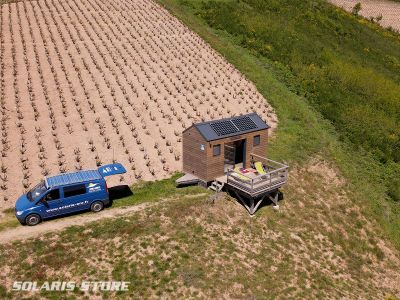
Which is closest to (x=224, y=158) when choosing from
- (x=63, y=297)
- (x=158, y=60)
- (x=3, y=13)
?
(x=63, y=297)

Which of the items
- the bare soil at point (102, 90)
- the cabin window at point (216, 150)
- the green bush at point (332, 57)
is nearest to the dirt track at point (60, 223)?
the bare soil at point (102, 90)

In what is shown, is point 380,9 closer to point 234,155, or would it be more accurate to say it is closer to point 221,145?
point 234,155

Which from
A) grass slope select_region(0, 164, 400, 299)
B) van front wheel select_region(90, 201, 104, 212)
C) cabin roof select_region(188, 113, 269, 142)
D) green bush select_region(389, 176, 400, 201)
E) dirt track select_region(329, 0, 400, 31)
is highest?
dirt track select_region(329, 0, 400, 31)

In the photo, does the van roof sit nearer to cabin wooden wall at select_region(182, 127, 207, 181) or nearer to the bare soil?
the bare soil

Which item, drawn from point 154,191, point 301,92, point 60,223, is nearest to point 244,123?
point 154,191

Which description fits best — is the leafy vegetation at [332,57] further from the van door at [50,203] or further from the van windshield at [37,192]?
the van windshield at [37,192]

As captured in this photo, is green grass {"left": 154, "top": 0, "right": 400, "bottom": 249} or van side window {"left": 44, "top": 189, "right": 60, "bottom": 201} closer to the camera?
van side window {"left": 44, "top": 189, "right": 60, "bottom": 201}

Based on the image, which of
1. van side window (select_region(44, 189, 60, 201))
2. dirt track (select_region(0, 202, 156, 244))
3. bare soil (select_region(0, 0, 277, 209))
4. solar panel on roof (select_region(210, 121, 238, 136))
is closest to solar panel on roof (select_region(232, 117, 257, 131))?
solar panel on roof (select_region(210, 121, 238, 136))
